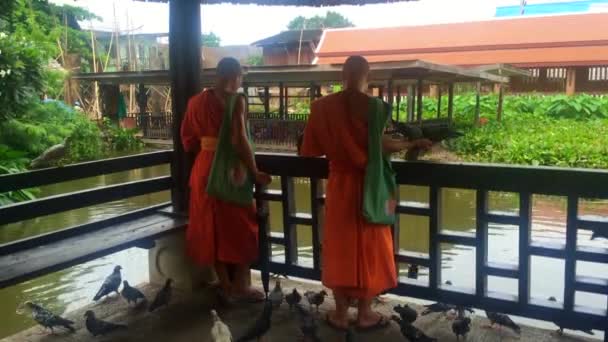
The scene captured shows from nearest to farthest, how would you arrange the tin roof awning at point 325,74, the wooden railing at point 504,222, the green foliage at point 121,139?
the wooden railing at point 504,222
the tin roof awning at point 325,74
the green foliage at point 121,139

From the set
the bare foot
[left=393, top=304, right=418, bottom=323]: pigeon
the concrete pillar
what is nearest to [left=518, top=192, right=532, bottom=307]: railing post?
[left=393, top=304, right=418, bottom=323]: pigeon

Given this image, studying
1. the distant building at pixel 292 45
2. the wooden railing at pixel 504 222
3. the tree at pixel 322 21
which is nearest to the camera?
the wooden railing at pixel 504 222

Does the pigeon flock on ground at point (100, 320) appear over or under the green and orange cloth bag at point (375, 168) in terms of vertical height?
under

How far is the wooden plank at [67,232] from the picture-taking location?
2.47m

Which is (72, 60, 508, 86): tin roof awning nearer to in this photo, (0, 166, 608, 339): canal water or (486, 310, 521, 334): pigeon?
(0, 166, 608, 339): canal water

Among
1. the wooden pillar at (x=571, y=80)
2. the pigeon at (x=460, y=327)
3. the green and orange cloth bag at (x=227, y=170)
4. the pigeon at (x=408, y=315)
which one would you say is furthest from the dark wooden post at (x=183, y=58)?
the wooden pillar at (x=571, y=80)

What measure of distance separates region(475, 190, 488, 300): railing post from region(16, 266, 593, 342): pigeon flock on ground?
13cm

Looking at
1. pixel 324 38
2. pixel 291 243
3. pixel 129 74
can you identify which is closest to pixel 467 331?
pixel 291 243

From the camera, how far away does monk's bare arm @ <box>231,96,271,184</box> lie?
2648 mm

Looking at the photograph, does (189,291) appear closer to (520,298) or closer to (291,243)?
(291,243)

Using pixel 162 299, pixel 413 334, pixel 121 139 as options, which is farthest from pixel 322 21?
pixel 413 334

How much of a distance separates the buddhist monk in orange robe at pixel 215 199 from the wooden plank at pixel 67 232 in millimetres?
419

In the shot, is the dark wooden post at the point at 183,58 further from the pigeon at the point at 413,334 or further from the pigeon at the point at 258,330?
the pigeon at the point at 413,334

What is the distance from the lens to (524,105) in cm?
1627
